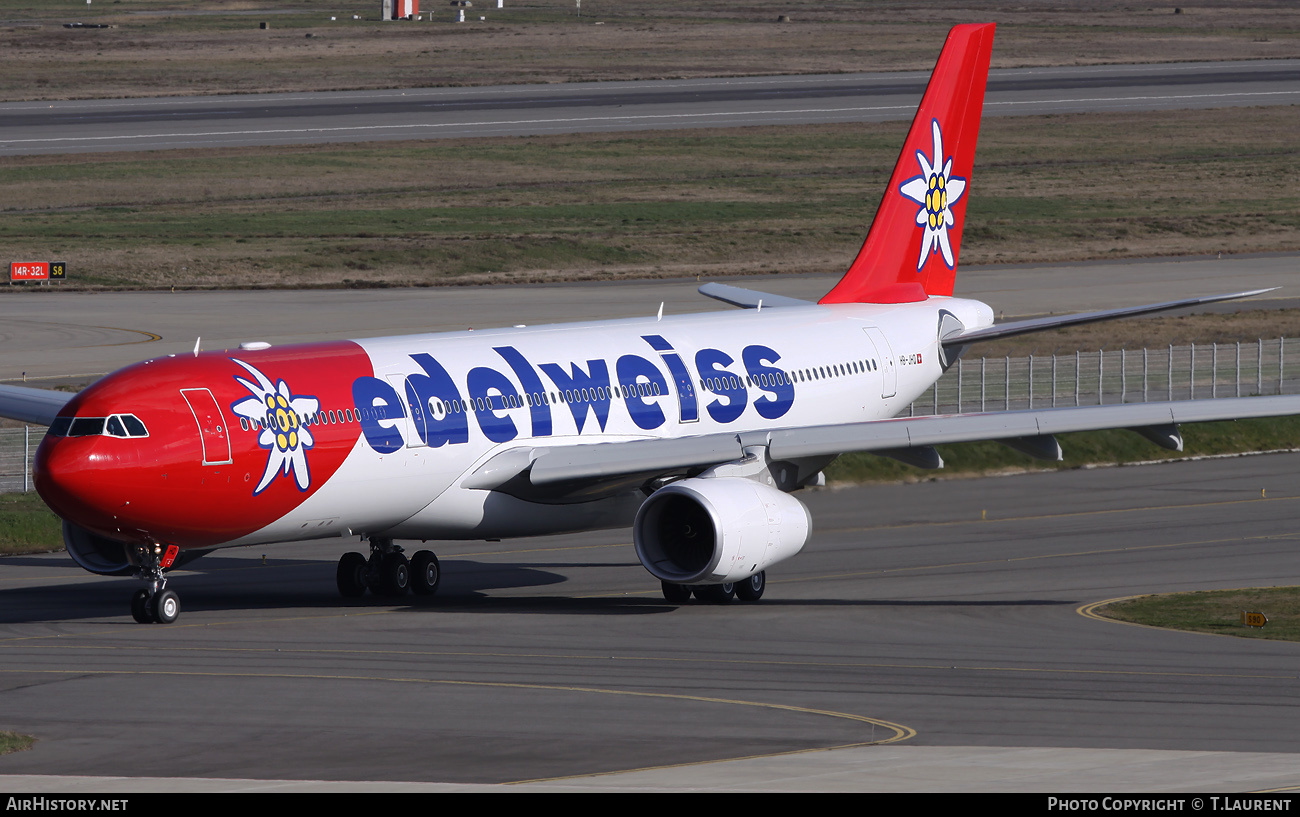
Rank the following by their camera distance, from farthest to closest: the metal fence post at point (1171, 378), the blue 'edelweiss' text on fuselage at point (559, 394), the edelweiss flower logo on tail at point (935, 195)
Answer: the metal fence post at point (1171, 378) < the edelweiss flower logo on tail at point (935, 195) < the blue 'edelweiss' text on fuselage at point (559, 394)

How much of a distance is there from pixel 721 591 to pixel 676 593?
A: 893 millimetres

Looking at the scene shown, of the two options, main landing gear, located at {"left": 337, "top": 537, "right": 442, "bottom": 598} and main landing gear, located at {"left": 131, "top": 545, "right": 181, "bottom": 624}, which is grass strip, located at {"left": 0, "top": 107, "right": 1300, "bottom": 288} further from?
main landing gear, located at {"left": 131, "top": 545, "right": 181, "bottom": 624}

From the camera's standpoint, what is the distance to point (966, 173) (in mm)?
52688

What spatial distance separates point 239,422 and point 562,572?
11405 mm

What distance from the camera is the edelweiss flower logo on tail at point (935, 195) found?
5100 cm

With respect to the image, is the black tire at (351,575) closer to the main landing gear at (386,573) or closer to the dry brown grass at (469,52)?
the main landing gear at (386,573)

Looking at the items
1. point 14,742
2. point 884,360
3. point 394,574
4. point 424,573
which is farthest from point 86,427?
point 884,360

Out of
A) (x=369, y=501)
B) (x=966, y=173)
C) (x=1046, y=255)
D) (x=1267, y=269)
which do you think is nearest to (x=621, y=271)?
(x=1046, y=255)

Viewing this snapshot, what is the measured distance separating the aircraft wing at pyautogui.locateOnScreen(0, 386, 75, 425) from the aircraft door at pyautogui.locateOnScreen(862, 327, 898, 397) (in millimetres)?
18409

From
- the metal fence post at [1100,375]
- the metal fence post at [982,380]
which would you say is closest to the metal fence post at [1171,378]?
the metal fence post at [1100,375]

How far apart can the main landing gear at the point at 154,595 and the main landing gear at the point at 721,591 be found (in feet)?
31.0

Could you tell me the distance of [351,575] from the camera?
134 ft

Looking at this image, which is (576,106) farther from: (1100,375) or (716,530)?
(716,530)

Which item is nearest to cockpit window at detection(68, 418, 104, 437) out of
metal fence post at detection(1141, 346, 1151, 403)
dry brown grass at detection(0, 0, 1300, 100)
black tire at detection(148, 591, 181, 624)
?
black tire at detection(148, 591, 181, 624)
